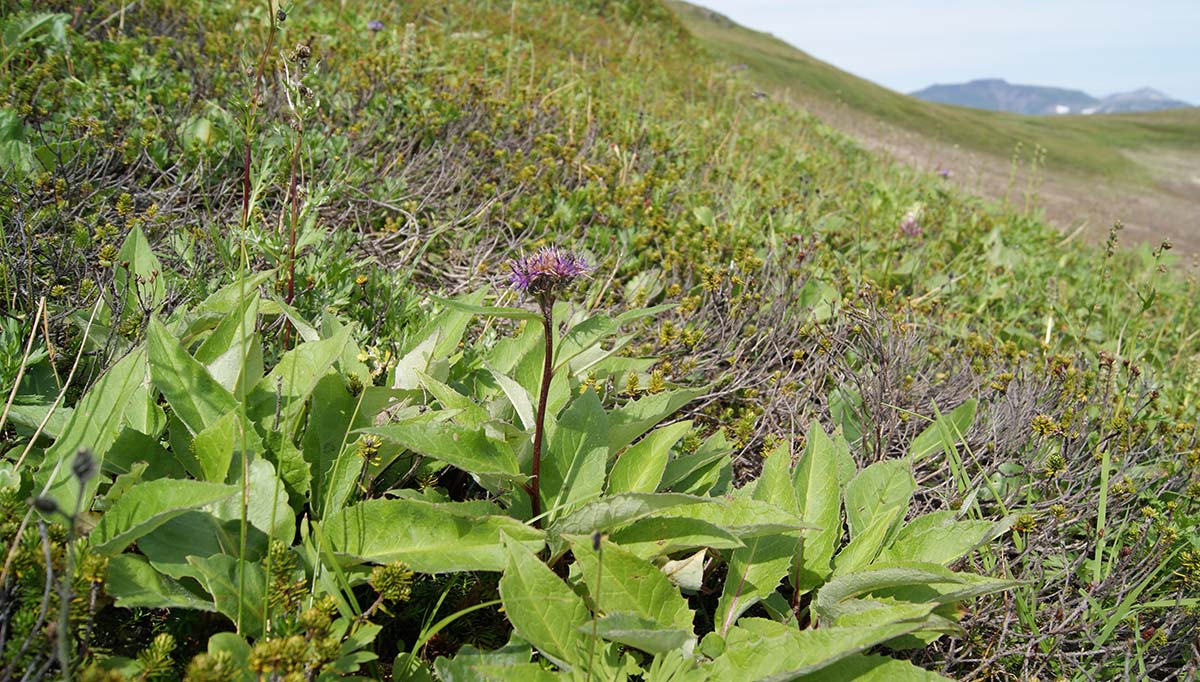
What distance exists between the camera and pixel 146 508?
4.36 feet

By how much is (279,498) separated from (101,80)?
111 inches

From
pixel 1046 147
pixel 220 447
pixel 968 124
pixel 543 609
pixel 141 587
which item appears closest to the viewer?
pixel 141 587

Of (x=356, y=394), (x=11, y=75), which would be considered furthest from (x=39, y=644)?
(x=11, y=75)

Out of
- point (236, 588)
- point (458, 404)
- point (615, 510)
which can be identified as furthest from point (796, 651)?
point (236, 588)

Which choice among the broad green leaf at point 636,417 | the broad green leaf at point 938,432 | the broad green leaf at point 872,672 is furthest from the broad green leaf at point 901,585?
the broad green leaf at point 938,432

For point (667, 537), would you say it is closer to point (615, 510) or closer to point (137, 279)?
point (615, 510)

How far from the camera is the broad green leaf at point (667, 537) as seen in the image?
5.13 ft

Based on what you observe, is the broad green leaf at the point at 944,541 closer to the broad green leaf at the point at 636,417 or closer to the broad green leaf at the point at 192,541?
the broad green leaf at the point at 636,417

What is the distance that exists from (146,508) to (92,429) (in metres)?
0.29

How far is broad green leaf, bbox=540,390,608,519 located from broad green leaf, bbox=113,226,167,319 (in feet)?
3.69

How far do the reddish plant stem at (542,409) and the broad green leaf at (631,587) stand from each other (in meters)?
0.19

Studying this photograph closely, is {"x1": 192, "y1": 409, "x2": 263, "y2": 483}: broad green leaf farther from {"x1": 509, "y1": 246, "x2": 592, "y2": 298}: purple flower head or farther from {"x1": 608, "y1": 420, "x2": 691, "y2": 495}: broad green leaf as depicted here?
{"x1": 608, "y1": 420, "x2": 691, "y2": 495}: broad green leaf

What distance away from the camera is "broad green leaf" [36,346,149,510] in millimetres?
1389

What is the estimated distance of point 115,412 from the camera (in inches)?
59.7
